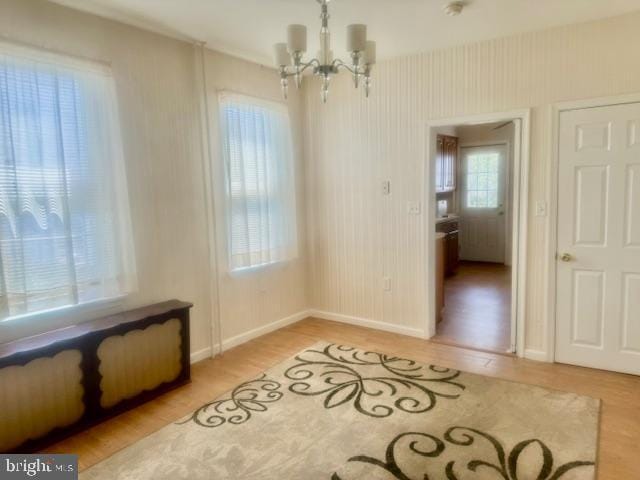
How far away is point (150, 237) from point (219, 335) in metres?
1.13

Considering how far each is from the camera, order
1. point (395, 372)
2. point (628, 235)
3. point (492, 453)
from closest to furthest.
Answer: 1. point (492, 453)
2. point (628, 235)
3. point (395, 372)

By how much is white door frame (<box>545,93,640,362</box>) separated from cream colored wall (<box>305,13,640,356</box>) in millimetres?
45

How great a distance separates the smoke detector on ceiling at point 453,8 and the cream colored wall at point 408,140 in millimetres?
820

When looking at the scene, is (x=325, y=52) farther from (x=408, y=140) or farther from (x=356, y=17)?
(x=408, y=140)

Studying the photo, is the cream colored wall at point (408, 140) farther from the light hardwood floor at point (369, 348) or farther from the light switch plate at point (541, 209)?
the light hardwood floor at point (369, 348)

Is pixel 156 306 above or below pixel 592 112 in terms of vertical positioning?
below

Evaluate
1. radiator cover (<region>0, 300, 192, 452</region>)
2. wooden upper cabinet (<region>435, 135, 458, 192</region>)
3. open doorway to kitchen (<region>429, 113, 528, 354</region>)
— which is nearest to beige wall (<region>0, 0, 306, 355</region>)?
radiator cover (<region>0, 300, 192, 452</region>)

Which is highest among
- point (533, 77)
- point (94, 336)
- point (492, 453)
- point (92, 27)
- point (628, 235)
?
point (92, 27)

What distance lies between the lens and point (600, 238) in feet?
10.7

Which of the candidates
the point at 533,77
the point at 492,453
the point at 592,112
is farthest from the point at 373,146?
the point at 492,453

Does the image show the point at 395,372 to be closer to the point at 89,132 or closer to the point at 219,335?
the point at 219,335

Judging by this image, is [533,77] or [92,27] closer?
[92,27]

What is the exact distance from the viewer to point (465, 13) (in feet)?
9.80

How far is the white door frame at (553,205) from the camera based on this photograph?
320 centimetres
